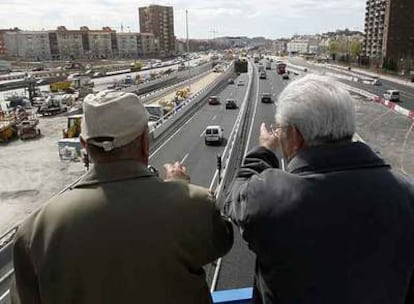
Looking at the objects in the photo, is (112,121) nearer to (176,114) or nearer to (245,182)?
(245,182)

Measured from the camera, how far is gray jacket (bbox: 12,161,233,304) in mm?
1663

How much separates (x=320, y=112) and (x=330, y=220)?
0.41m

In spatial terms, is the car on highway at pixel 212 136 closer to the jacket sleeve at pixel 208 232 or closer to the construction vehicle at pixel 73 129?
the construction vehicle at pixel 73 129

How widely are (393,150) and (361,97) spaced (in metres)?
22.9

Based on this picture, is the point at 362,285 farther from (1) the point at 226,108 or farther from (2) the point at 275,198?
(1) the point at 226,108

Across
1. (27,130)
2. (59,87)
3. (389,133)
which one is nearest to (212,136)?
(389,133)

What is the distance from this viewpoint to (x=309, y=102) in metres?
1.80

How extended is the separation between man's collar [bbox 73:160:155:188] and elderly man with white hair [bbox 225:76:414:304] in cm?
40

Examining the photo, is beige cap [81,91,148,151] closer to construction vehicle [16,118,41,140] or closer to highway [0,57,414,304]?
highway [0,57,414,304]

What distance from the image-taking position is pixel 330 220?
1668mm

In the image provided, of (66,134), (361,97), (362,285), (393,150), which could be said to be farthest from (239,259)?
(361,97)

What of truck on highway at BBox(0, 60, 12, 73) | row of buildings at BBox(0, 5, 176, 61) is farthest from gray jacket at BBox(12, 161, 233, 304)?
row of buildings at BBox(0, 5, 176, 61)

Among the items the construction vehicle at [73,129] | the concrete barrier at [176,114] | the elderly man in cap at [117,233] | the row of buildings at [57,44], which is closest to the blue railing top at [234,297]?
the elderly man in cap at [117,233]

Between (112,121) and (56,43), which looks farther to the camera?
(56,43)
